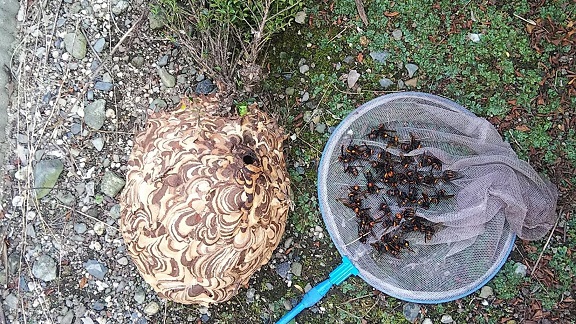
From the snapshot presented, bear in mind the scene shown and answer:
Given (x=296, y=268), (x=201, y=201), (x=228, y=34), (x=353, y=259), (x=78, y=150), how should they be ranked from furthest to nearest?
(x=78, y=150)
(x=296, y=268)
(x=353, y=259)
(x=228, y=34)
(x=201, y=201)

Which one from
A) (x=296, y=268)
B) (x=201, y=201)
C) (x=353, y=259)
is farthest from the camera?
(x=296, y=268)

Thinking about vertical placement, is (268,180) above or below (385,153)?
above

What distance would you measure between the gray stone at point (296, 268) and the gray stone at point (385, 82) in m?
0.84

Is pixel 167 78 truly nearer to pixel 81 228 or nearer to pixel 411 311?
pixel 81 228

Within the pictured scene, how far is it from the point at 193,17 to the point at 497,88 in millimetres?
1280

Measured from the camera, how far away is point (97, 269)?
244cm

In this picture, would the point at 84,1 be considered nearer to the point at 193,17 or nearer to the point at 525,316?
the point at 193,17

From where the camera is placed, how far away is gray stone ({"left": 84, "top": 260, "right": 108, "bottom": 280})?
7.98 ft

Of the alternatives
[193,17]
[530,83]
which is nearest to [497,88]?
[530,83]

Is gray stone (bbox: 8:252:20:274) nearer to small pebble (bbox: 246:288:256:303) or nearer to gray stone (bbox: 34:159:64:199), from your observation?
gray stone (bbox: 34:159:64:199)

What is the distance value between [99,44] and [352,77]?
3.71ft

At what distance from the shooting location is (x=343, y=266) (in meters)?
2.28

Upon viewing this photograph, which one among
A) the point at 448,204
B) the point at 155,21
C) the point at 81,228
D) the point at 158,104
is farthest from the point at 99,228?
the point at 448,204

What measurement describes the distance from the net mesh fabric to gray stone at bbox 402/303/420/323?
4.0 inches
